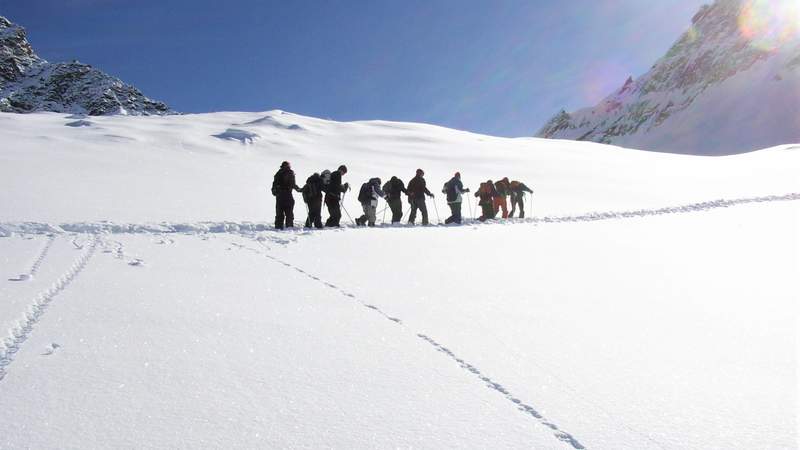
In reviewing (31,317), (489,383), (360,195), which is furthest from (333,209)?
(489,383)

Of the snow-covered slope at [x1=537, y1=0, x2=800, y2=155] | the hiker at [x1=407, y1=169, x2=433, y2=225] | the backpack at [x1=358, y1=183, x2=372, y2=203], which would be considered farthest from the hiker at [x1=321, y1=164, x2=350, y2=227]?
the snow-covered slope at [x1=537, y1=0, x2=800, y2=155]

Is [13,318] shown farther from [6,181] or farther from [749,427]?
[6,181]

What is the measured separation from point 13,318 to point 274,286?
2.62 m

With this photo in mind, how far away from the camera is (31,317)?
4809 mm

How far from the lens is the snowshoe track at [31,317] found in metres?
3.89

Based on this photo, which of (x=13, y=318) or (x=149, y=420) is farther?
(x=13, y=318)

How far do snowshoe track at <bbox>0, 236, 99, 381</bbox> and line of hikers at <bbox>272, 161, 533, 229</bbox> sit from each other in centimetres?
603

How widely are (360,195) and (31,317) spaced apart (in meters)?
10.7

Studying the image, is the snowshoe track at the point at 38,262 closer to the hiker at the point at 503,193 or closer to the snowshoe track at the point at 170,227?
the snowshoe track at the point at 170,227

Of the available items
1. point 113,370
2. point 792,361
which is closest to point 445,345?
point 113,370

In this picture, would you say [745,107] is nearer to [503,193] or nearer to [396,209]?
[503,193]

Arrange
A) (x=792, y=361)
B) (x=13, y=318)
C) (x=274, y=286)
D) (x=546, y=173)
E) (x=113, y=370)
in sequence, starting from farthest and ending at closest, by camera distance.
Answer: (x=546, y=173) → (x=274, y=286) → (x=13, y=318) → (x=792, y=361) → (x=113, y=370)

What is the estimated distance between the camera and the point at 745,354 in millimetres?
4535

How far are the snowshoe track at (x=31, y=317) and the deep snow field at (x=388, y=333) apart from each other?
0.03 m
